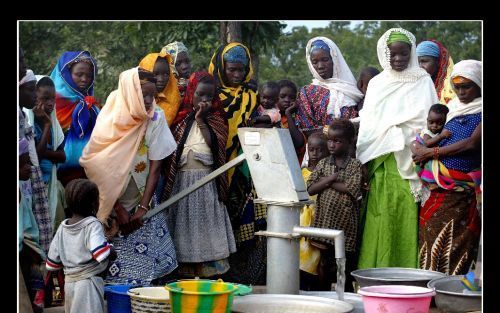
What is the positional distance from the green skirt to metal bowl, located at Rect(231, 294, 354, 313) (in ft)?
4.54

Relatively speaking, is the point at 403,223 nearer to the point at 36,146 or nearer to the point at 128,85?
the point at 128,85


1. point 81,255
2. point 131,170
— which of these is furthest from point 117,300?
point 131,170

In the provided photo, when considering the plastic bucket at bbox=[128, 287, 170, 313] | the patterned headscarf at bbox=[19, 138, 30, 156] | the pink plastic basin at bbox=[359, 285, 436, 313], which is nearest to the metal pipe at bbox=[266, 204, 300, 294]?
the pink plastic basin at bbox=[359, 285, 436, 313]

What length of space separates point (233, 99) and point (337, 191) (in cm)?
96

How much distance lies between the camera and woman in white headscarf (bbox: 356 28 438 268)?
21.0ft

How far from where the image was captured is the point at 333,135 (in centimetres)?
641

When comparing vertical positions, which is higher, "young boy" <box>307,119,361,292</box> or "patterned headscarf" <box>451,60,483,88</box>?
"patterned headscarf" <box>451,60,483,88</box>

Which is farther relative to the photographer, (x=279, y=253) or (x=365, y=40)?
(x=365, y=40)

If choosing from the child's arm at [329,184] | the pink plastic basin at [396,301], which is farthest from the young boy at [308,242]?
the pink plastic basin at [396,301]

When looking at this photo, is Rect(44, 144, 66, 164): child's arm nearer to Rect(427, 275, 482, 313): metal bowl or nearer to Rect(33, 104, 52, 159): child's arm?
Rect(33, 104, 52, 159): child's arm

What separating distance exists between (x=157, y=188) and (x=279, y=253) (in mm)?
1462

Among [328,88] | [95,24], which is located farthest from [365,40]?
[328,88]

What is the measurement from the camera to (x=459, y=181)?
6.04m
